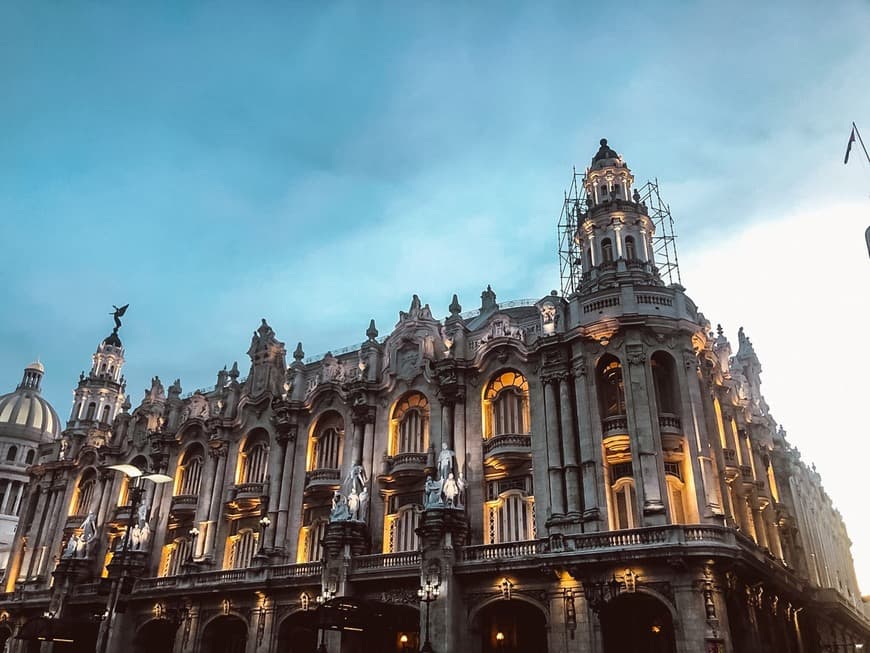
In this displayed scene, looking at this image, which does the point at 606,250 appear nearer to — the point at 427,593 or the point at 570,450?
the point at 570,450

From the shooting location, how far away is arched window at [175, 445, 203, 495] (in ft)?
180

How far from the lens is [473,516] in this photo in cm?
4072

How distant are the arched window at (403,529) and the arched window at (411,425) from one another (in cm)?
370

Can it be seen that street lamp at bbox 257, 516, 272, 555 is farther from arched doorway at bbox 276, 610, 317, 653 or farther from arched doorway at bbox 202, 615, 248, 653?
arched doorway at bbox 276, 610, 317, 653

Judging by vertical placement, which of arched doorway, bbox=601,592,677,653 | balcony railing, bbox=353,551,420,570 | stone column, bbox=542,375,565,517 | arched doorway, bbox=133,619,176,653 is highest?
stone column, bbox=542,375,565,517

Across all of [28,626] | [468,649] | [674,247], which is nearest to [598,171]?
[674,247]

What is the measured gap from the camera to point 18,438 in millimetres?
96250

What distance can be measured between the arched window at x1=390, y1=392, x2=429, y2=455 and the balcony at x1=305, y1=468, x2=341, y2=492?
4.03 meters

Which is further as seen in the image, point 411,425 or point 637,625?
point 411,425

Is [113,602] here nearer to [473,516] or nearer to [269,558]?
[269,558]

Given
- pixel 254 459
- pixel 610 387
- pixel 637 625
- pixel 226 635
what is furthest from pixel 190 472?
pixel 637 625

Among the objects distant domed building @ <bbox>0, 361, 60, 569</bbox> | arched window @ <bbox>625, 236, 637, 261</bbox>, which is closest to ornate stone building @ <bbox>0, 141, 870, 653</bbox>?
arched window @ <bbox>625, 236, 637, 261</bbox>

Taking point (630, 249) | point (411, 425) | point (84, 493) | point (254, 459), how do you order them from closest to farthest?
point (630, 249)
point (411, 425)
point (254, 459)
point (84, 493)

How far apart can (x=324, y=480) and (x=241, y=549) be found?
28.1 feet
